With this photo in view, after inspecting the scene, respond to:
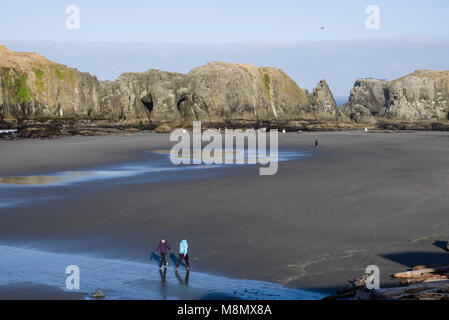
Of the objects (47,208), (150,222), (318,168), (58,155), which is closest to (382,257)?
(150,222)

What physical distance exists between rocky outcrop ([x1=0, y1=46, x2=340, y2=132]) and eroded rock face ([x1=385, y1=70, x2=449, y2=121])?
1570 cm

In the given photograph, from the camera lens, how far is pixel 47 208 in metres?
24.0

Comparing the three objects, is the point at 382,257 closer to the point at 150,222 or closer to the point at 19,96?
the point at 150,222

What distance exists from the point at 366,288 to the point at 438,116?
132339mm

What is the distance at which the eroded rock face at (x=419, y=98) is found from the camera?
440 ft

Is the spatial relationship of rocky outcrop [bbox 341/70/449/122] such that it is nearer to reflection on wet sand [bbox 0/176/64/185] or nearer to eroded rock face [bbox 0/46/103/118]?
eroded rock face [bbox 0/46/103/118]

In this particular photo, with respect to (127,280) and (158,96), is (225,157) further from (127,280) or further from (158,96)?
(158,96)

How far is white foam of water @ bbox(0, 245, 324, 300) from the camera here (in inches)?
505

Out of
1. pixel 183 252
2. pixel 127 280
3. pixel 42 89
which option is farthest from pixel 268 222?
pixel 42 89

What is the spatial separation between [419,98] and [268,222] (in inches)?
4986

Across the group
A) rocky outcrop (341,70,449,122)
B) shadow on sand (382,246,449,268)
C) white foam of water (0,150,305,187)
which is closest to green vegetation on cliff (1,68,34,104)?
rocky outcrop (341,70,449,122)

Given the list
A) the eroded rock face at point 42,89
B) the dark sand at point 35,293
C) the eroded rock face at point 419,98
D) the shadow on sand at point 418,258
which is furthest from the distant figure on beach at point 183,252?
the eroded rock face at point 419,98

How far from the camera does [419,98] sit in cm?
13638
